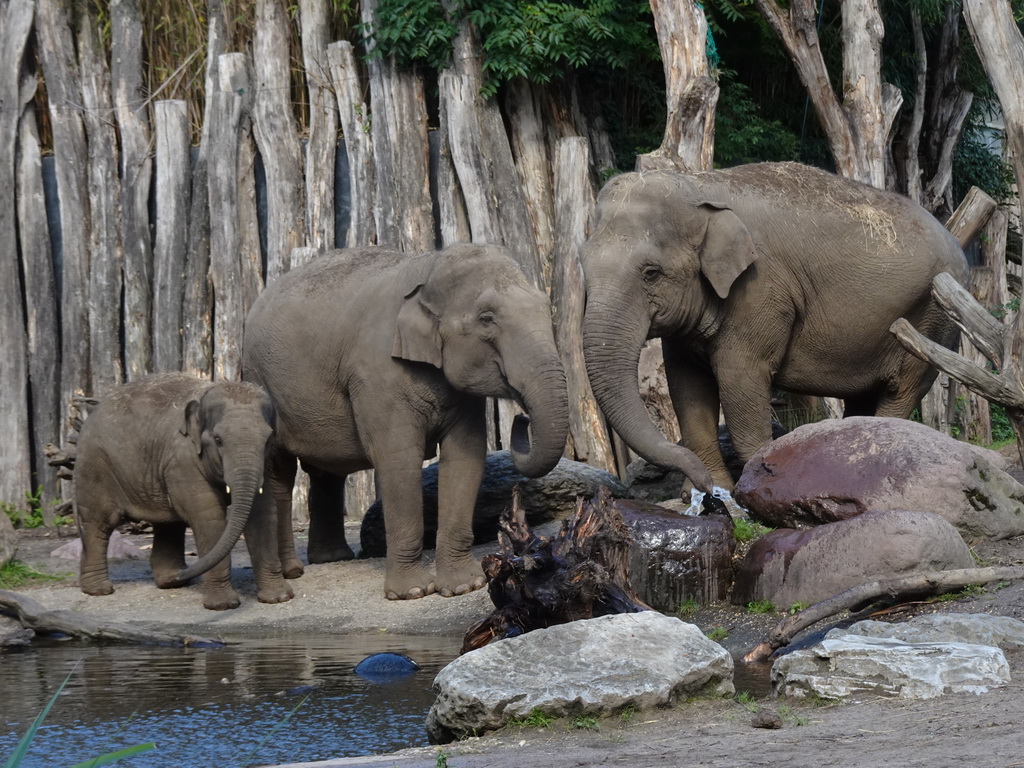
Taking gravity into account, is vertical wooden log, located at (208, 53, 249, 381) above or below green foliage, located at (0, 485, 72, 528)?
above

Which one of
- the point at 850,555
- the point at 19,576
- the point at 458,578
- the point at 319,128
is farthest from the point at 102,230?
the point at 850,555

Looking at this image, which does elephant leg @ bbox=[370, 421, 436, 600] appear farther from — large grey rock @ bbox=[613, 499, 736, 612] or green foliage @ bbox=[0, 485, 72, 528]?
green foliage @ bbox=[0, 485, 72, 528]

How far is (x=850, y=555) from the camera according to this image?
7023 millimetres

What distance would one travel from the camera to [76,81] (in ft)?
45.2

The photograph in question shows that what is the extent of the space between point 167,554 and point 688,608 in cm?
380

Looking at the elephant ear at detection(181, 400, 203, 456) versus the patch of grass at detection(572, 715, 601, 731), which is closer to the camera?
the patch of grass at detection(572, 715, 601, 731)

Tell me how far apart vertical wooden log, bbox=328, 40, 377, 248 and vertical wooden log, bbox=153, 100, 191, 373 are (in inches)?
59.0

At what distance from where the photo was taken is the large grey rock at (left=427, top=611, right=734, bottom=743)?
5.20 meters

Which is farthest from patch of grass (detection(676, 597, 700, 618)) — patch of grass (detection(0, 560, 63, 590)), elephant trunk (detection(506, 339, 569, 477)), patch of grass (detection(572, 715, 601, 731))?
patch of grass (detection(0, 560, 63, 590))

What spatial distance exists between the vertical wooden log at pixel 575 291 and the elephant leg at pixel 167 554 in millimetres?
3486

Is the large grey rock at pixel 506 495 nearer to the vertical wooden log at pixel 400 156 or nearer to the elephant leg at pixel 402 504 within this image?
the elephant leg at pixel 402 504

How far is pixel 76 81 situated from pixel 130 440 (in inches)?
227

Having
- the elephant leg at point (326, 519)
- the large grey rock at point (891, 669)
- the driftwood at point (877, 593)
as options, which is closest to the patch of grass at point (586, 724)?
the large grey rock at point (891, 669)

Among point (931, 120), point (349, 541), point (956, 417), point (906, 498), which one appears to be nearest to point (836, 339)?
point (906, 498)
